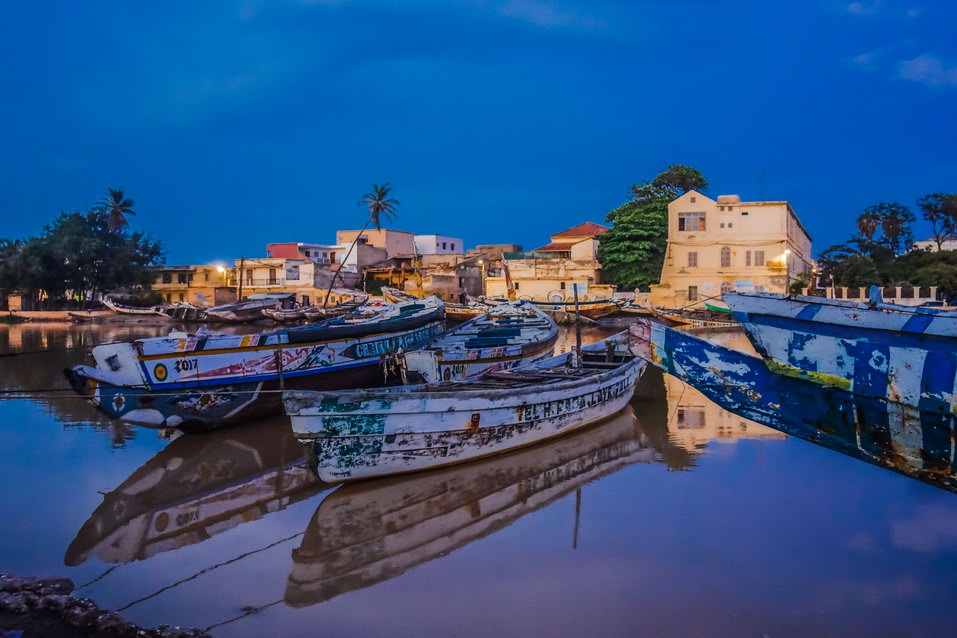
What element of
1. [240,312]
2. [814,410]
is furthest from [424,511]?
[240,312]

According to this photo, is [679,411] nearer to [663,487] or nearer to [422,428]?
[663,487]

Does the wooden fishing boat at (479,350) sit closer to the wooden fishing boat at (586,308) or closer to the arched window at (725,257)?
the wooden fishing boat at (586,308)

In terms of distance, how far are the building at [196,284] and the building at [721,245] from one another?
104ft

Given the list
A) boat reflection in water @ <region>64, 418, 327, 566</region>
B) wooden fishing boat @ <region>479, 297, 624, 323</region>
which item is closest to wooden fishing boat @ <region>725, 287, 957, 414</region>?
boat reflection in water @ <region>64, 418, 327, 566</region>

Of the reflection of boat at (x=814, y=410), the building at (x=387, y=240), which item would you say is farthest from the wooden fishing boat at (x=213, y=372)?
the building at (x=387, y=240)

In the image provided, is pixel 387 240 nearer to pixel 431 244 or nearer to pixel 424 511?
pixel 431 244

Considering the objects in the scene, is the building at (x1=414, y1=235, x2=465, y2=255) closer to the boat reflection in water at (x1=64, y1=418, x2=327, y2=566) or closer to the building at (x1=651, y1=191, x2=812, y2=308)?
the building at (x1=651, y1=191, x2=812, y2=308)

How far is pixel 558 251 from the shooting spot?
158 feet

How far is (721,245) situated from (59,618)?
38245 millimetres

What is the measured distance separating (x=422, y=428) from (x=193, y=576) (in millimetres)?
2909

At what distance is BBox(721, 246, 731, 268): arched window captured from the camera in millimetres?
38781

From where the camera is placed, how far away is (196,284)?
52062 millimetres

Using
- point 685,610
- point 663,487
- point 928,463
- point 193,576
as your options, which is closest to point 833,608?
point 685,610

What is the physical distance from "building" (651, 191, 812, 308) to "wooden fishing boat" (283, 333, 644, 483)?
3081cm
